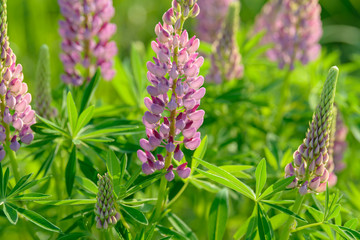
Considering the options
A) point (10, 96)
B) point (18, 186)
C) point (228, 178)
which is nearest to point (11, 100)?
point (10, 96)

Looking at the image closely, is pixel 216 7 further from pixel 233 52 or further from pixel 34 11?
pixel 34 11


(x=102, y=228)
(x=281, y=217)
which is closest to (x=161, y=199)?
(x=102, y=228)

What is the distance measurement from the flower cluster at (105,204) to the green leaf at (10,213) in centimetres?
29

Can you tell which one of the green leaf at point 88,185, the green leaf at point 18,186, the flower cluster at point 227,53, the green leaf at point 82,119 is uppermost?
the flower cluster at point 227,53

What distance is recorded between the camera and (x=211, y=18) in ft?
12.1

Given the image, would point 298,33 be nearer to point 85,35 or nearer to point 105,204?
point 85,35

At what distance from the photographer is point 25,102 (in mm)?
1788

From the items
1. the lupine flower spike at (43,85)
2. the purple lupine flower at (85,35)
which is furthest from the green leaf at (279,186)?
the purple lupine flower at (85,35)

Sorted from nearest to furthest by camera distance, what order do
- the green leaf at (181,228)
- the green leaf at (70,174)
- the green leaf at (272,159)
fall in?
the green leaf at (70,174) < the green leaf at (181,228) < the green leaf at (272,159)

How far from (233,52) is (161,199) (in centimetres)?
141

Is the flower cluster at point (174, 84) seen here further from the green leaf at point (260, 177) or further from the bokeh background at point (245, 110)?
the bokeh background at point (245, 110)

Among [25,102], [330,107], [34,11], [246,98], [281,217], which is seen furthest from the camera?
[34,11]

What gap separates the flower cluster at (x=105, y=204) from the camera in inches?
65.3

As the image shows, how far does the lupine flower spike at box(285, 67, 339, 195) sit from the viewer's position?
165cm
